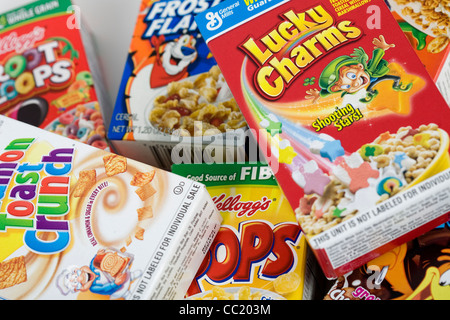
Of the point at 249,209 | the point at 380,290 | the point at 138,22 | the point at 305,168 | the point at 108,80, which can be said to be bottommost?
the point at 380,290

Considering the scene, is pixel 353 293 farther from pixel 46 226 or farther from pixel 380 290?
pixel 46 226

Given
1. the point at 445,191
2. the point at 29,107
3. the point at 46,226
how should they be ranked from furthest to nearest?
the point at 29,107 < the point at 46,226 < the point at 445,191

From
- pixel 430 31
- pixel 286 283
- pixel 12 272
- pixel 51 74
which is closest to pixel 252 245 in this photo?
pixel 286 283

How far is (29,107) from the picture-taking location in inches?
50.4

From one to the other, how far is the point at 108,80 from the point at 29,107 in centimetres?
28

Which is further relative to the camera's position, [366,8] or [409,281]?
[366,8]

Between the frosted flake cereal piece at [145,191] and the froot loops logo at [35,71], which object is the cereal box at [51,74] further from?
the frosted flake cereal piece at [145,191]

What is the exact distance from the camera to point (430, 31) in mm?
1080

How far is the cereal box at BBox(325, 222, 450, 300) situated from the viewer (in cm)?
87

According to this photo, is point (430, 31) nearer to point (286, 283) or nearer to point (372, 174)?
point (372, 174)

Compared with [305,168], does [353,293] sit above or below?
below

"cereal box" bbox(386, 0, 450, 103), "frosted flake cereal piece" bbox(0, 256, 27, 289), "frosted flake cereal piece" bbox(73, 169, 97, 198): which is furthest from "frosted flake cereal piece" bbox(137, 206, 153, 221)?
"cereal box" bbox(386, 0, 450, 103)

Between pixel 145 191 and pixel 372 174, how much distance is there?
1.40ft

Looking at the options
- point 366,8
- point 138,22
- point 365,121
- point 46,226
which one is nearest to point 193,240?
point 46,226
